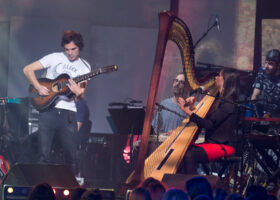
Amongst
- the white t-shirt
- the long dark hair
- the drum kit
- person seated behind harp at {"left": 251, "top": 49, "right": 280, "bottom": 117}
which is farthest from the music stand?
person seated behind harp at {"left": 251, "top": 49, "right": 280, "bottom": 117}

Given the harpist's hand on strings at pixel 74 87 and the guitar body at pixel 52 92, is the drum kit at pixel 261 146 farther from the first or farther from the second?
the guitar body at pixel 52 92

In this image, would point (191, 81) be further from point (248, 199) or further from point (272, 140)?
point (248, 199)

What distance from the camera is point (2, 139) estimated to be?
684 cm

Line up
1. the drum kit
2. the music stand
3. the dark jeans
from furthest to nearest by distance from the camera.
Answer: the dark jeans
the music stand
the drum kit

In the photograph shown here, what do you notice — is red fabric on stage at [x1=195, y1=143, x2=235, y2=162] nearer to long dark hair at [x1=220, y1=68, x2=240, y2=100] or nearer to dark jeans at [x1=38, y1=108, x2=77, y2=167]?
long dark hair at [x1=220, y1=68, x2=240, y2=100]

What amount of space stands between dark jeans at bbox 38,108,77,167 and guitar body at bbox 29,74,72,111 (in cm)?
11

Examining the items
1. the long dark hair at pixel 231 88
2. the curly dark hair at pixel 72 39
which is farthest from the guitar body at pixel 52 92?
the long dark hair at pixel 231 88

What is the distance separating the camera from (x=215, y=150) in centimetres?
515

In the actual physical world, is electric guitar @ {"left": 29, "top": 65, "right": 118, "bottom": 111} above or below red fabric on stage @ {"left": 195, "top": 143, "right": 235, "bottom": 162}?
above

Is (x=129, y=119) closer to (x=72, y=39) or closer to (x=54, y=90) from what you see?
(x=54, y=90)

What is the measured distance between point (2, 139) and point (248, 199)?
16.8 feet

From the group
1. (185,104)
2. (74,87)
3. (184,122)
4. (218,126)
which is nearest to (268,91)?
(218,126)

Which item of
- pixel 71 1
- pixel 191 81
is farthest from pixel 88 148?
pixel 191 81

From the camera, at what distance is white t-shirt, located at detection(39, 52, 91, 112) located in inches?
257
